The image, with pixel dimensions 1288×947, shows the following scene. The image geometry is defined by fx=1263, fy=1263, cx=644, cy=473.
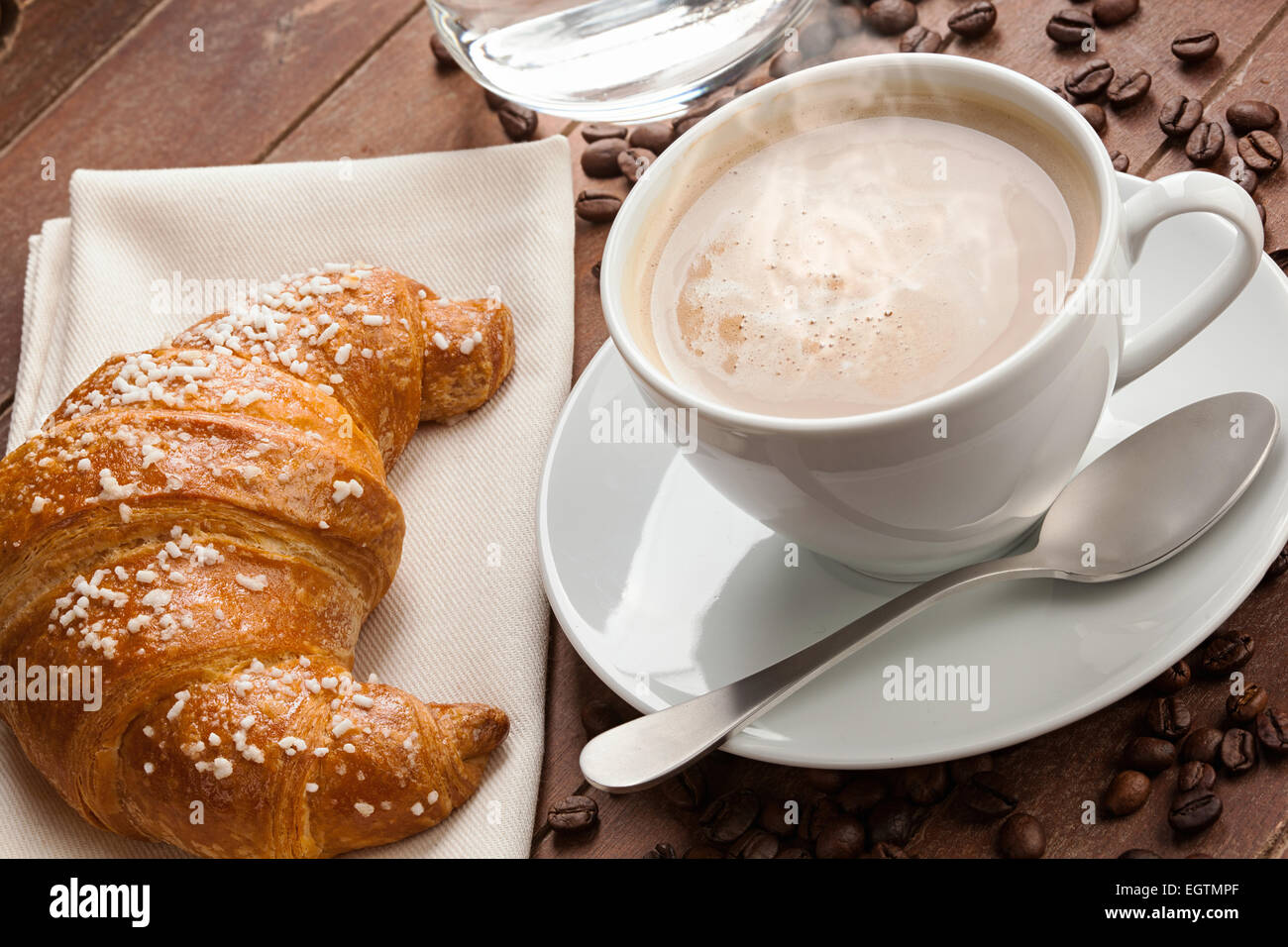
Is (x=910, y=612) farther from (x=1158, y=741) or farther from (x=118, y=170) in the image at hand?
(x=118, y=170)

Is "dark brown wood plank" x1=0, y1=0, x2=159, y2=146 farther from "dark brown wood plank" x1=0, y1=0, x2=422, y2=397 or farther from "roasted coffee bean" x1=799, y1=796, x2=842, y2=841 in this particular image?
"roasted coffee bean" x1=799, y1=796, x2=842, y2=841

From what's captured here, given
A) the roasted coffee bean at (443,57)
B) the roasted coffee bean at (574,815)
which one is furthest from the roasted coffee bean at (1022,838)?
the roasted coffee bean at (443,57)

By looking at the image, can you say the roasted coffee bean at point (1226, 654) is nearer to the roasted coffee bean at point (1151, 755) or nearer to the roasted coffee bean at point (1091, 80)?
the roasted coffee bean at point (1151, 755)

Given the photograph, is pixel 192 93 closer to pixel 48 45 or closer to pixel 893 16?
pixel 48 45

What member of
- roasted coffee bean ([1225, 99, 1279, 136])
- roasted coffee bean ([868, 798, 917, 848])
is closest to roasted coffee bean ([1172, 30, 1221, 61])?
roasted coffee bean ([1225, 99, 1279, 136])

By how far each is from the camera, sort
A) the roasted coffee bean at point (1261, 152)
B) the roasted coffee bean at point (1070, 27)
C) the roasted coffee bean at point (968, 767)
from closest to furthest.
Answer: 1. the roasted coffee bean at point (968, 767)
2. the roasted coffee bean at point (1261, 152)
3. the roasted coffee bean at point (1070, 27)

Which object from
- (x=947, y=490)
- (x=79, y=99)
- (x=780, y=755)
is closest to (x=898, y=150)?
(x=947, y=490)
